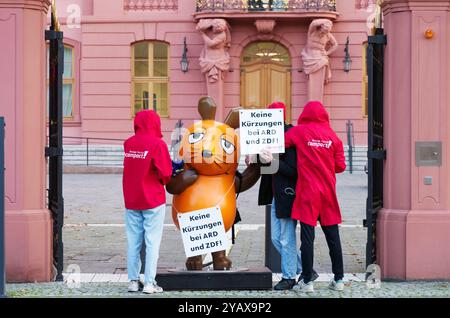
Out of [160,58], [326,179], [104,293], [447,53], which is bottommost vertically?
[104,293]

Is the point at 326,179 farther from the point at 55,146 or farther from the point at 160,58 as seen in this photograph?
the point at 160,58

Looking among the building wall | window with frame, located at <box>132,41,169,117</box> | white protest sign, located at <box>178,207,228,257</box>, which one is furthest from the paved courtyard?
window with frame, located at <box>132,41,169,117</box>

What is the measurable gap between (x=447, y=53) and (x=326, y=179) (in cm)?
213

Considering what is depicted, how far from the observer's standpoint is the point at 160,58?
1271 inches

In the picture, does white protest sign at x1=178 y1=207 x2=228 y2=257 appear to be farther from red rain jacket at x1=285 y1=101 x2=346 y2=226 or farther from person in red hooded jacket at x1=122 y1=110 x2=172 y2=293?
red rain jacket at x1=285 y1=101 x2=346 y2=226

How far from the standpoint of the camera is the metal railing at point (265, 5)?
102 ft

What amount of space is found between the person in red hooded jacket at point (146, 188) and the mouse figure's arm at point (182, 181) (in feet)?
0.56

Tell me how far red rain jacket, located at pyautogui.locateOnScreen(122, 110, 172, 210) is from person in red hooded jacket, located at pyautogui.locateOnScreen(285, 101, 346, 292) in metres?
1.22

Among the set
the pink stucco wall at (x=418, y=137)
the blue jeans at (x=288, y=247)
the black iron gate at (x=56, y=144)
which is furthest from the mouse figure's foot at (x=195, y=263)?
the pink stucco wall at (x=418, y=137)

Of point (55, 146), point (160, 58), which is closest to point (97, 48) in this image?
point (160, 58)

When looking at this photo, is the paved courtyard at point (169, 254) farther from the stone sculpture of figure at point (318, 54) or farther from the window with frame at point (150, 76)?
the window with frame at point (150, 76)

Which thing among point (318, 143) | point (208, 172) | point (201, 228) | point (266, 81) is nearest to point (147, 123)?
point (208, 172)

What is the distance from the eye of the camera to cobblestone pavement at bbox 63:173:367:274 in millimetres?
11562

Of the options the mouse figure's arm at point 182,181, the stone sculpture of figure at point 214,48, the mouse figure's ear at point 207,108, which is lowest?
the mouse figure's arm at point 182,181
